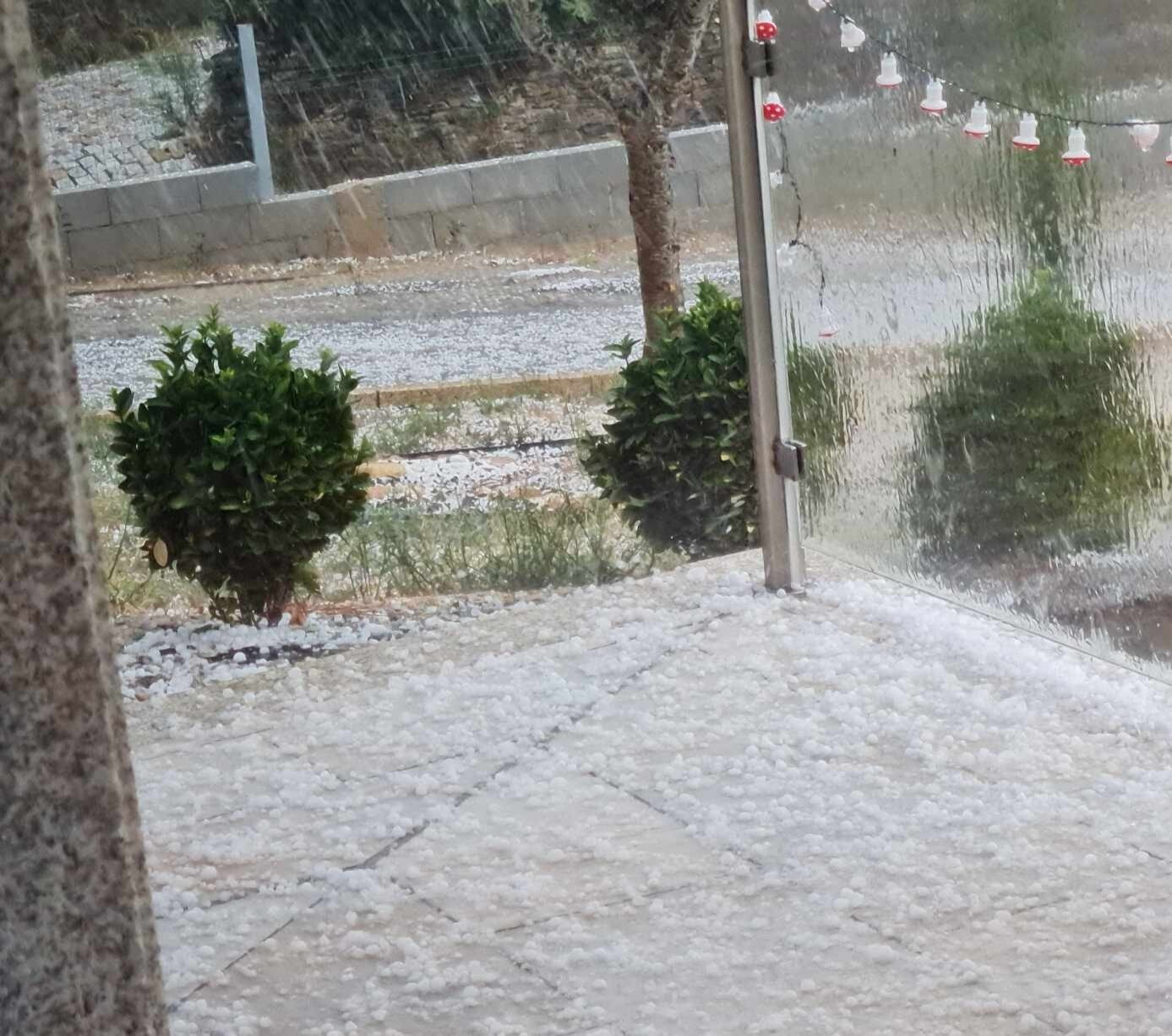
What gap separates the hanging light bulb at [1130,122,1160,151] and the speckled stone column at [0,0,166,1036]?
6.46ft

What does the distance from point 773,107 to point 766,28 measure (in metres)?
0.16

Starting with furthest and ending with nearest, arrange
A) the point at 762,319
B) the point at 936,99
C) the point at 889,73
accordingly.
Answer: the point at 762,319 → the point at 889,73 → the point at 936,99

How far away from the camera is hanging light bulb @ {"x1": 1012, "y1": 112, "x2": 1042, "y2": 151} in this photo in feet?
8.67

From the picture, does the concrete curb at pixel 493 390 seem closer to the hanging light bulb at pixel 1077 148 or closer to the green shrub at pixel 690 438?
the green shrub at pixel 690 438

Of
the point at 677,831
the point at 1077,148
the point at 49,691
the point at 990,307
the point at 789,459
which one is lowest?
the point at 677,831

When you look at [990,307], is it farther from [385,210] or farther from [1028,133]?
[385,210]

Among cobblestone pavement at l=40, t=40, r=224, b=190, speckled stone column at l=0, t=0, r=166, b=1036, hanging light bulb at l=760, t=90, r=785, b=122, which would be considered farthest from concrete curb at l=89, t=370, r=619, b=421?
speckled stone column at l=0, t=0, r=166, b=1036

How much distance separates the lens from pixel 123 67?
386cm

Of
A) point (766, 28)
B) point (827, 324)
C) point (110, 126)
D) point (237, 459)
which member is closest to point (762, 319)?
point (827, 324)

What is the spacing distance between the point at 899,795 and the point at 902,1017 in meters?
0.71

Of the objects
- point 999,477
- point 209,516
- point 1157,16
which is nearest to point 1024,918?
point 999,477

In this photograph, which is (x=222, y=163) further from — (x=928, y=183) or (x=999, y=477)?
(x=999, y=477)

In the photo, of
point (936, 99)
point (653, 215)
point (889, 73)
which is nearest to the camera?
point (936, 99)

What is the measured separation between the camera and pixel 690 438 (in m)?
4.05
